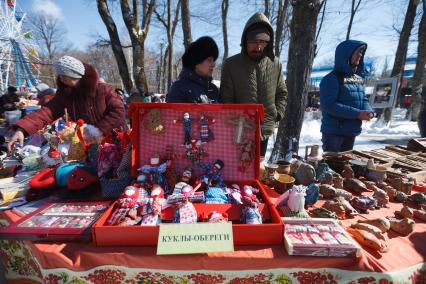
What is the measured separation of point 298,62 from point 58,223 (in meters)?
2.96

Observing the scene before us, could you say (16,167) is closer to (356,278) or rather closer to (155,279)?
(155,279)

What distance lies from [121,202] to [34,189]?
1.88 feet

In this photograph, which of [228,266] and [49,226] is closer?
[228,266]

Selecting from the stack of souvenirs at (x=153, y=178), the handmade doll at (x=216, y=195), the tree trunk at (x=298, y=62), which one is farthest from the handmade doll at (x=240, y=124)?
the tree trunk at (x=298, y=62)

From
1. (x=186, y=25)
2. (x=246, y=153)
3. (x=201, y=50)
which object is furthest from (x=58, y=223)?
(x=186, y=25)

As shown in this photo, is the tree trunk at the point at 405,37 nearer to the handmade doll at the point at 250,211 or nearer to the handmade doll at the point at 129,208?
the handmade doll at the point at 250,211

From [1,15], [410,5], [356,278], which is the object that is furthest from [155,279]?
[1,15]

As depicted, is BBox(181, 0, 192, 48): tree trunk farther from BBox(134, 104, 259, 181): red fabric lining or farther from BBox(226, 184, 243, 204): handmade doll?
BBox(226, 184, 243, 204): handmade doll

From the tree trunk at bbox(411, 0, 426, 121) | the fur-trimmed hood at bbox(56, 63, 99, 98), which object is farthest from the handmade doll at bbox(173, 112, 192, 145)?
the tree trunk at bbox(411, 0, 426, 121)

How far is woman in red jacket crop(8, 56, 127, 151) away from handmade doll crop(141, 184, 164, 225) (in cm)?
86

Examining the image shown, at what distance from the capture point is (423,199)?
1234 mm

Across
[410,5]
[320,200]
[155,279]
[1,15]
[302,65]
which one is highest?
[1,15]

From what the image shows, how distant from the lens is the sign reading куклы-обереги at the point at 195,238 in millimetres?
798

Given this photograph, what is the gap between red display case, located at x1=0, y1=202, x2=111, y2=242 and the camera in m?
0.88
